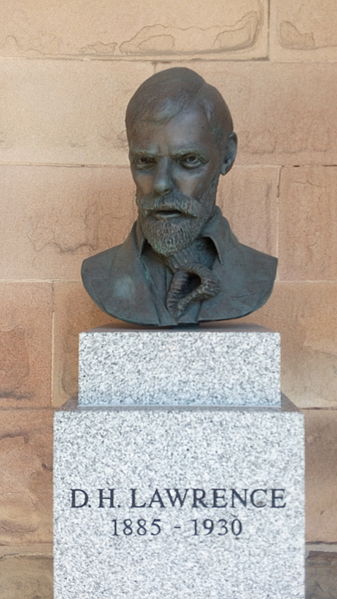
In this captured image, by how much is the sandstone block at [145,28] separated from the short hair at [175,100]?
1156 millimetres

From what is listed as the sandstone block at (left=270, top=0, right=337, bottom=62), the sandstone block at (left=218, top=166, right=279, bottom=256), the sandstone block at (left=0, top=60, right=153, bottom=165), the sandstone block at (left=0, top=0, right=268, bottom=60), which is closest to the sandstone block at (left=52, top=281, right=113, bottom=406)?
the sandstone block at (left=0, top=60, right=153, bottom=165)

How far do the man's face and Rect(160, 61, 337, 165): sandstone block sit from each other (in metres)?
1.09

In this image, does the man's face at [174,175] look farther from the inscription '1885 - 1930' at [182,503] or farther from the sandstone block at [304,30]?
the sandstone block at [304,30]

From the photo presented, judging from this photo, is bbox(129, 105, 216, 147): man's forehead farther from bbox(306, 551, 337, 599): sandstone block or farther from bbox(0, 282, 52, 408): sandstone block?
bbox(306, 551, 337, 599): sandstone block

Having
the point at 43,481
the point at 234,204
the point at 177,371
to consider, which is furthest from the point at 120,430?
the point at 234,204

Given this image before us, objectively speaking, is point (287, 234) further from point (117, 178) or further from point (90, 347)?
point (90, 347)

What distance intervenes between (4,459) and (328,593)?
1.65 m

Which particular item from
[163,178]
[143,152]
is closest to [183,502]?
[163,178]

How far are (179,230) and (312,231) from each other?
1261mm

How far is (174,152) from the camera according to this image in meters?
2.31

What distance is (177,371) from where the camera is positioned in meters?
2.29

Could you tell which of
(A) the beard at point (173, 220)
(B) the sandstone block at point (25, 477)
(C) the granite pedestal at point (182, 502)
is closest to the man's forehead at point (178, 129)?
(A) the beard at point (173, 220)

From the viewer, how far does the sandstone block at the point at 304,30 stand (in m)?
3.48

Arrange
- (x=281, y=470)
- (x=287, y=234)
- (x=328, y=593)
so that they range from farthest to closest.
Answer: (x=287, y=234), (x=328, y=593), (x=281, y=470)
